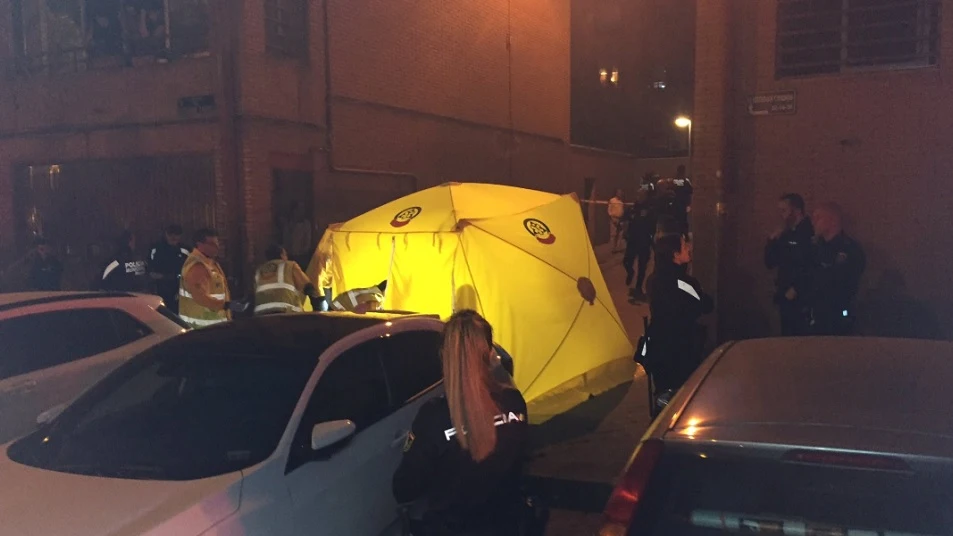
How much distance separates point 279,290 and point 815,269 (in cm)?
493

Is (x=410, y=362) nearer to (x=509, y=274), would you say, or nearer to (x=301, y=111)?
(x=509, y=274)

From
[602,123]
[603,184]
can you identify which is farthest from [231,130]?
[602,123]

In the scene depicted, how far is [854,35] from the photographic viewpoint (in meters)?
8.51

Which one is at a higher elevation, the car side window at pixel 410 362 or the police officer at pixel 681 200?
the police officer at pixel 681 200

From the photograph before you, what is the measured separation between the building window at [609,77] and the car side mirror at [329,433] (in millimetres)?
24480

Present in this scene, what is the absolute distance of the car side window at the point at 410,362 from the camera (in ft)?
15.1

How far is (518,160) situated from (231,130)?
28.1ft

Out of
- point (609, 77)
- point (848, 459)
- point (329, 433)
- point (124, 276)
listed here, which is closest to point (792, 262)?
point (329, 433)

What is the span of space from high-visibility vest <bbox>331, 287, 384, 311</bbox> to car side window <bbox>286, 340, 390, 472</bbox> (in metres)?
3.37

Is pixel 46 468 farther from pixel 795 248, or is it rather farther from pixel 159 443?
pixel 795 248

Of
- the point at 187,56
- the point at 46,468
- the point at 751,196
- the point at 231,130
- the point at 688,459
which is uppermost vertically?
the point at 187,56

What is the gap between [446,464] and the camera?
3.58 metres

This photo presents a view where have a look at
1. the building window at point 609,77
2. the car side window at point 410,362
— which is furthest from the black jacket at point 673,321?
the building window at point 609,77

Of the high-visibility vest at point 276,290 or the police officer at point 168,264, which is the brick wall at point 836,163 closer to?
the high-visibility vest at point 276,290
